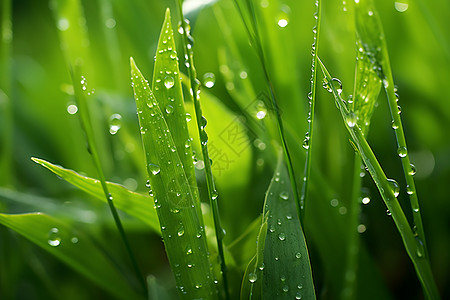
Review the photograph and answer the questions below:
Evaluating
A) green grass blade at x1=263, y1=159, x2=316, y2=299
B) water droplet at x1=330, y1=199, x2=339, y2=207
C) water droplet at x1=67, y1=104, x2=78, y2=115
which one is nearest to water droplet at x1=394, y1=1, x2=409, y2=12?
water droplet at x1=330, y1=199, x2=339, y2=207

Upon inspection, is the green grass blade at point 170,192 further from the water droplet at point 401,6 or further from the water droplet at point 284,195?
the water droplet at point 401,6

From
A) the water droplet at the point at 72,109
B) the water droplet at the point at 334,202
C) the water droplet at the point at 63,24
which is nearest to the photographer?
the water droplet at the point at 334,202

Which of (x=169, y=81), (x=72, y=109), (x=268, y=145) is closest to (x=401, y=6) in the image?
(x=268, y=145)

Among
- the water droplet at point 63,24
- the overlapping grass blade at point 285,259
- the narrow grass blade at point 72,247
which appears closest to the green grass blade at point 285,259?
the overlapping grass blade at point 285,259

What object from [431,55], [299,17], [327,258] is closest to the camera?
[327,258]

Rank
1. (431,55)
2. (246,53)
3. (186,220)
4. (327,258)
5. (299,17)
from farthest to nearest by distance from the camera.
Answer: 1. (299,17)
2. (431,55)
3. (246,53)
4. (327,258)
5. (186,220)

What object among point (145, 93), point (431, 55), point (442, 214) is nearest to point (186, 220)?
point (145, 93)

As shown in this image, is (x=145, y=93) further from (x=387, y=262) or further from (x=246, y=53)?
(x=387, y=262)

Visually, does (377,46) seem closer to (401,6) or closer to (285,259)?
(285,259)
